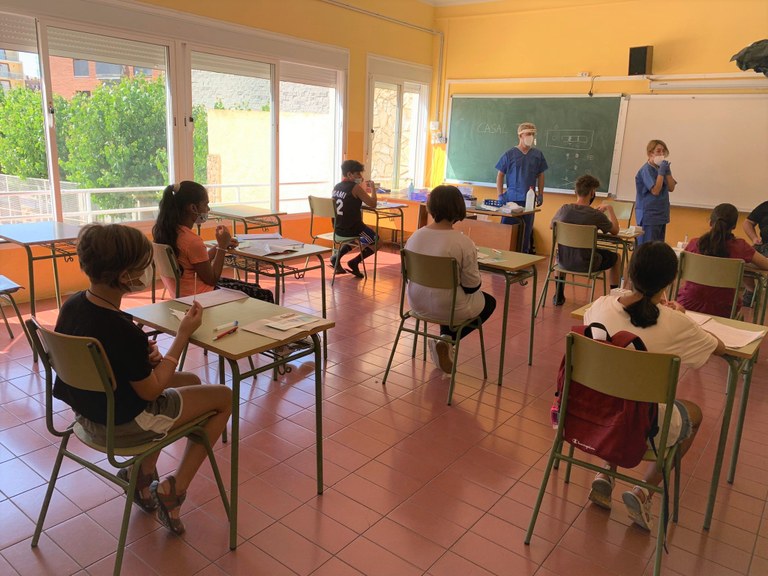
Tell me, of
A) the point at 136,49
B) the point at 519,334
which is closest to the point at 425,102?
the point at 136,49

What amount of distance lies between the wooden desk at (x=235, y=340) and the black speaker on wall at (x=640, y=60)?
6.09 m

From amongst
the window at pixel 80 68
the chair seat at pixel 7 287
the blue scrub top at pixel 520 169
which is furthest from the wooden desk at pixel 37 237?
the blue scrub top at pixel 520 169

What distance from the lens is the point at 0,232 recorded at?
371 cm

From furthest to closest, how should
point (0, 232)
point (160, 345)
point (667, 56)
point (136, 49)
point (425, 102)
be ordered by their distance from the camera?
point (425, 102) < point (667, 56) < point (136, 49) < point (160, 345) < point (0, 232)

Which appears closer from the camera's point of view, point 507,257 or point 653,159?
point 507,257

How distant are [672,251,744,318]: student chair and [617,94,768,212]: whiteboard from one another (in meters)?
3.42

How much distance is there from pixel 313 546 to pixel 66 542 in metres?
0.87

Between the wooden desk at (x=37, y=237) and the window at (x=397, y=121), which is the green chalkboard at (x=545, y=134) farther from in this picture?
the wooden desk at (x=37, y=237)

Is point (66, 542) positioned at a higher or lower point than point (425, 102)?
lower

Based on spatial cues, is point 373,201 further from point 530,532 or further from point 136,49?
point 530,532

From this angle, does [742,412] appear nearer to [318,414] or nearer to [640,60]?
[318,414]

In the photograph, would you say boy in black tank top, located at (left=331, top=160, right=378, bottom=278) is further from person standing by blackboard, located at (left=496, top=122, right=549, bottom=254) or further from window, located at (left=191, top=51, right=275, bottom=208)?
person standing by blackboard, located at (left=496, top=122, right=549, bottom=254)

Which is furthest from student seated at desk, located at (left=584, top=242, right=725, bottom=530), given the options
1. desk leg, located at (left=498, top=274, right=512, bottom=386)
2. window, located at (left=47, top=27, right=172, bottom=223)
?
window, located at (left=47, top=27, right=172, bottom=223)

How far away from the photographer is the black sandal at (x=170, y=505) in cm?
210
